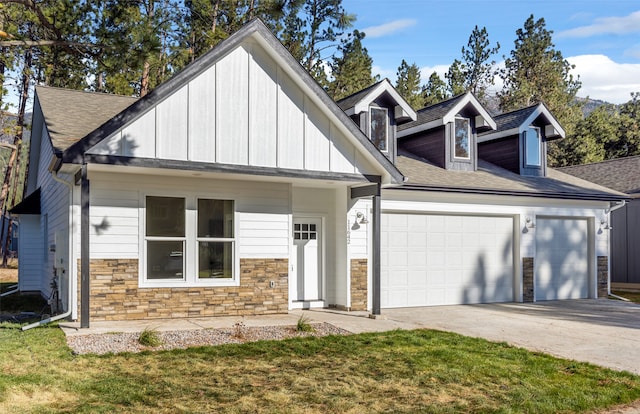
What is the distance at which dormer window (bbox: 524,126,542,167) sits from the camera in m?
18.3

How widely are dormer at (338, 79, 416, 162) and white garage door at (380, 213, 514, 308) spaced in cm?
217

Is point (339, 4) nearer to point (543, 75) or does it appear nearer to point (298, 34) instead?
point (298, 34)

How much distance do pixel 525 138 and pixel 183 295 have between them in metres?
11.5

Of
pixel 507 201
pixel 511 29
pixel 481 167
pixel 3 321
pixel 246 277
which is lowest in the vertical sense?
pixel 3 321

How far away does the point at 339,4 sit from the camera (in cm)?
2869

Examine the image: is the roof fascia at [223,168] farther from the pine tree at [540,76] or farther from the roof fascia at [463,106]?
the pine tree at [540,76]

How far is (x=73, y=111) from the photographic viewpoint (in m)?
14.0

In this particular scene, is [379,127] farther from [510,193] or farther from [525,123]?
[525,123]

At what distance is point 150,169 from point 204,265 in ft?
7.68

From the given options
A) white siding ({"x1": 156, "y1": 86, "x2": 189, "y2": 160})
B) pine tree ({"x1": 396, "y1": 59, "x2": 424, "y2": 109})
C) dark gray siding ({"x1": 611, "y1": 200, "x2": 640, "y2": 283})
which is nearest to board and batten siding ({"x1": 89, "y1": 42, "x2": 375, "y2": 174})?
white siding ({"x1": 156, "y1": 86, "x2": 189, "y2": 160})

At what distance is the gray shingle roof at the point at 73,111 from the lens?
466 inches

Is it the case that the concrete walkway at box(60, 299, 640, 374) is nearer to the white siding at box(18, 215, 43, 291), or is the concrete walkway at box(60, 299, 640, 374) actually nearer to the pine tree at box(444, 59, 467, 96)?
the white siding at box(18, 215, 43, 291)

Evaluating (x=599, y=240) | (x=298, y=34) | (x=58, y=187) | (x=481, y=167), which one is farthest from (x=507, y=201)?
(x=298, y=34)

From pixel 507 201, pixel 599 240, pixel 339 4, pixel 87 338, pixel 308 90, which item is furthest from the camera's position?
pixel 339 4
